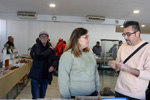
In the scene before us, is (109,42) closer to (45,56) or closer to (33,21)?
(45,56)

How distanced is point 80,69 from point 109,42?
236 centimetres

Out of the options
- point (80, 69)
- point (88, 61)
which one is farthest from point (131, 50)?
point (80, 69)

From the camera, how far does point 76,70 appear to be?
4.00 ft

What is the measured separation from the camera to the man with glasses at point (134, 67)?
1161 mm

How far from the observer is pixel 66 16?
19.6 ft

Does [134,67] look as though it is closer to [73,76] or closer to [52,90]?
Answer: [73,76]

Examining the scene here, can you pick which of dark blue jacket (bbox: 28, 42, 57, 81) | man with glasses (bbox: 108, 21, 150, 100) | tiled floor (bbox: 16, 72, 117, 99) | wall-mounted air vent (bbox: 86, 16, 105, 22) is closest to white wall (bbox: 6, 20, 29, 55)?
tiled floor (bbox: 16, 72, 117, 99)

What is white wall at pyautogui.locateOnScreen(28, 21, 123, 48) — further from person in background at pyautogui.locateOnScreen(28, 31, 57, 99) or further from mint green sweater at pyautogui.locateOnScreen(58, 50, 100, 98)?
mint green sweater at pyautogui.locateOnScreen(58, 50, 100, 98)

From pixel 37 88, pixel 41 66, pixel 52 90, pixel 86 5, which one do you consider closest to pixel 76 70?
pixel 41 66

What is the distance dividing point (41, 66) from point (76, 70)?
1042mm

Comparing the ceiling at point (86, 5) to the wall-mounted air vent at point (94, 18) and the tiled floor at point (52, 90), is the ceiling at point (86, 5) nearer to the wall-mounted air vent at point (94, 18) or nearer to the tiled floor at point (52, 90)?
the wall-mounted air vent at point (94, 18)

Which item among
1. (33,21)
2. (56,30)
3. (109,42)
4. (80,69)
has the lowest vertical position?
(80,69)

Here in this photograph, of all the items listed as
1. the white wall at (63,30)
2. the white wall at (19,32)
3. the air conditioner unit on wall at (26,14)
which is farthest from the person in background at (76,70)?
the white wall at (19,32)

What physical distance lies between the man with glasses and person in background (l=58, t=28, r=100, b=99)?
0.32m
